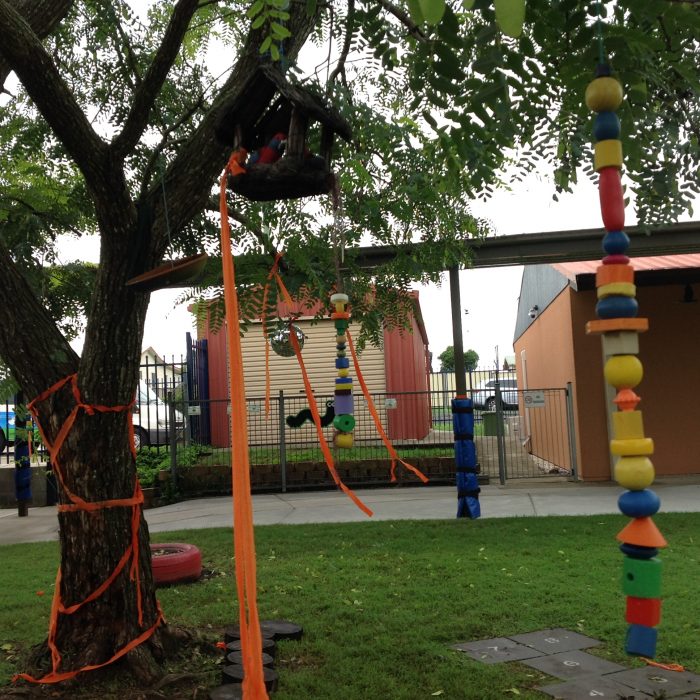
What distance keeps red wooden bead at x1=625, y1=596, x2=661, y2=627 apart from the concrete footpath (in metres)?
7.17

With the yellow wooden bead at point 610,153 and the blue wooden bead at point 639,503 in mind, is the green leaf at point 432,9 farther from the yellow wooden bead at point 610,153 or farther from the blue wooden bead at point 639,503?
the blue wooden bead at point 639,503

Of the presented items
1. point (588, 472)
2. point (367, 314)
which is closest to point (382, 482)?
point (588, 472)

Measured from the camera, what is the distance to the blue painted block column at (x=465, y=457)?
27.3ft

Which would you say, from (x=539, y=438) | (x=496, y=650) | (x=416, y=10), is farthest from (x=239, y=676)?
(x=539, y=438)

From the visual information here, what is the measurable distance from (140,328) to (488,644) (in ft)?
9.27

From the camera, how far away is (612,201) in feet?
6.05

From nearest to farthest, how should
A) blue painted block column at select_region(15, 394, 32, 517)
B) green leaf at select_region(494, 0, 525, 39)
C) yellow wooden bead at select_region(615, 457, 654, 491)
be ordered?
green leaf at select_region(494, 0, 525, 39) < yellow wooden bead at select_region(615, 457, 654, 491) < blue painted block column at select_region(15, 394, 32, 517)

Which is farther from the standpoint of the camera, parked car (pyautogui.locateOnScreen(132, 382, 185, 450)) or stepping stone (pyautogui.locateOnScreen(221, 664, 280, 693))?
parked car (pyautogui.locateOnScreen(132, 382, 185, 450))

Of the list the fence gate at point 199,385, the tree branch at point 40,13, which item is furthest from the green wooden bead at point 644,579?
the fence gate at point 199,385

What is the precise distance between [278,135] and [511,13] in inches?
73.0

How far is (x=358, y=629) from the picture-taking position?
469 centimetres

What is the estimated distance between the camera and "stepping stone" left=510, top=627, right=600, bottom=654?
4270 millimetres

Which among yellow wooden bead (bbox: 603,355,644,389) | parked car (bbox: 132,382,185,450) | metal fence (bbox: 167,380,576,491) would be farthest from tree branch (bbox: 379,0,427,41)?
parked car (bbox: 132,382,185,450)

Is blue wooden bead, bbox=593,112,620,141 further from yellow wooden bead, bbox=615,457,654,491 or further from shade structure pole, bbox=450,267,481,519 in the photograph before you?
shade structure pole, bbox=450,267,481,519
